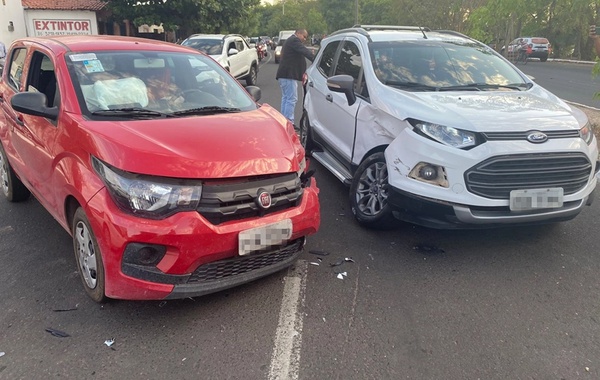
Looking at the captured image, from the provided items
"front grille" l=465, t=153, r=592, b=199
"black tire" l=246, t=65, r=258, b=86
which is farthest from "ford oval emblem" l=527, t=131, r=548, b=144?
"black tire" l=246, t=65, r=258, b=86

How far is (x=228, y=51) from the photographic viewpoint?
15.1 metres

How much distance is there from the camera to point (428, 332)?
10.0ft

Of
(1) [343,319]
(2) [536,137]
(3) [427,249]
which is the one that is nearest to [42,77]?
(1) [343,319]

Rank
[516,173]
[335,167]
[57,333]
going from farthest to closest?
[335,167] < [516,173] < [57,333]

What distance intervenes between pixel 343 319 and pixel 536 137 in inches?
81.9

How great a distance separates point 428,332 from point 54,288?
264 centimetres

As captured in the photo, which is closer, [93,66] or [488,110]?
[93,66]

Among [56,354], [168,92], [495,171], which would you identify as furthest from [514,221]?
[56,354]

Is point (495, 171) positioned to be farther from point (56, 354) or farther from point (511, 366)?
point (56, 354)

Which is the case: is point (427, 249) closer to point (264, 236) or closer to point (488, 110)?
point (488, 110)

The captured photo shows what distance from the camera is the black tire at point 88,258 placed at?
9.89 feet

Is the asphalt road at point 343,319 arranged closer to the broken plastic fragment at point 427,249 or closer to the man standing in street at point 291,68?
the broken plastic fragment at point 427,249

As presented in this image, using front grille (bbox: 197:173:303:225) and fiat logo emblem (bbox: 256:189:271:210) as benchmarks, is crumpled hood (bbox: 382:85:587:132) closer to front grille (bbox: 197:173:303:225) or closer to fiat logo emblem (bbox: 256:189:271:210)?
front grille (bbox: 197:173:303:225)

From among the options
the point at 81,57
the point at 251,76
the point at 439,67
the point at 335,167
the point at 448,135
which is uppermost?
the point at 81,57
